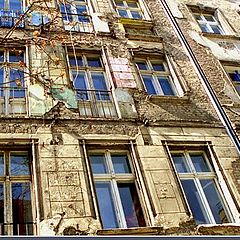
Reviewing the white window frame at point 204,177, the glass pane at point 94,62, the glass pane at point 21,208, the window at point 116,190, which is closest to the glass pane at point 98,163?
the window at point 116,190

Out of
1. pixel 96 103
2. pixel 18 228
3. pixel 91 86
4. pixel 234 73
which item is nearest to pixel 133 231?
pixel 18 228

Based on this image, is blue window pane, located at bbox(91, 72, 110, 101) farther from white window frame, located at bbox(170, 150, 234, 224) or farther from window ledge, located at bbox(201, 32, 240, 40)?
window ledge, located at bbox(201, 32, 240, 40)

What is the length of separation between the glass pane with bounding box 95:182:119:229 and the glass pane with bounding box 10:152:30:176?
4.39 ft

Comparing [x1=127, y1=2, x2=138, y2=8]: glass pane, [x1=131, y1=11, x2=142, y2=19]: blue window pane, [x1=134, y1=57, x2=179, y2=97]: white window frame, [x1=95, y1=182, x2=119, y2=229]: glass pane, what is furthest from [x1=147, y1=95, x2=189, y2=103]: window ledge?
[x1=127, y1=2, x2=138, y2=8]: glass pane

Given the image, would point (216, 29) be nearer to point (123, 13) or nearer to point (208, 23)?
point (208, 23)

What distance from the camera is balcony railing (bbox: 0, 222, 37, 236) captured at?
6.22m

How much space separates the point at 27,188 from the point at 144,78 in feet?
14.6

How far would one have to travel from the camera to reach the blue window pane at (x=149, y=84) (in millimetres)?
9588

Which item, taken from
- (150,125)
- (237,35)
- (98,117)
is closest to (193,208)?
(150,125)

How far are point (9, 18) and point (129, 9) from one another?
394 centimetres

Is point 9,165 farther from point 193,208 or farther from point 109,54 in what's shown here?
point 109,54

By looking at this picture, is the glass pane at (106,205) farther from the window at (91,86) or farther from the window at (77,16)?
the window at (77,16)

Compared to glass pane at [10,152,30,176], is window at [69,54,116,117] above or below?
above

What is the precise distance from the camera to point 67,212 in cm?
647
